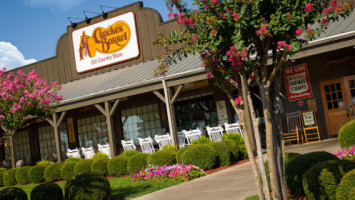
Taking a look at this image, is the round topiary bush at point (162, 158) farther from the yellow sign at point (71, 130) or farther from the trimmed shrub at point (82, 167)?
the yellow sign at point (71, 130)

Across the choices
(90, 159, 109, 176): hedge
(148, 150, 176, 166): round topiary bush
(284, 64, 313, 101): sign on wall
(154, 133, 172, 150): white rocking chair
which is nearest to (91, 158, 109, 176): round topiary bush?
(90, 159, 109, 176): hedge

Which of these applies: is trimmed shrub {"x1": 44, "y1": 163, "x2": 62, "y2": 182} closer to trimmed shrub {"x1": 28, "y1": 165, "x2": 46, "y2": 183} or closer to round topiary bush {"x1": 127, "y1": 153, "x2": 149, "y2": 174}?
trimmed shrub {"x1": 28, "y1": 165, "x2": 46, "y2": 183}

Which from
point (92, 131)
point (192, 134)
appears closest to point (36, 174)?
point (92, 131)

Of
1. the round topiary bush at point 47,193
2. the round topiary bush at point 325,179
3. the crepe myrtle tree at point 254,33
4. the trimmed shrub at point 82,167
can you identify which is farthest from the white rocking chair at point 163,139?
the round topiary bush at point 325,179

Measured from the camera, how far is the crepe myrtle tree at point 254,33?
404 centimetres

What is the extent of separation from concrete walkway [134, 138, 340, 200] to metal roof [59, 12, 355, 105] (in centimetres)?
410

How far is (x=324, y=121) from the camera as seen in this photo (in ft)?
42.2

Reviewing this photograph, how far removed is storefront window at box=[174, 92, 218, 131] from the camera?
15.0 m

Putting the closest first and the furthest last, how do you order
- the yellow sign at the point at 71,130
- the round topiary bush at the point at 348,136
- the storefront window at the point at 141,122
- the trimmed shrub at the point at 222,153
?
the round topiary bush at the point at 348,136 → the trimmed shrub at the point at 222,153 → the storefront window at the point at 141,122 → the yellow sign at the point at 71,130

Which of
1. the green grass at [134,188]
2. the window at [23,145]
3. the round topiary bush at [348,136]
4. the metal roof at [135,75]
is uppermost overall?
the metal roof at [135,75]

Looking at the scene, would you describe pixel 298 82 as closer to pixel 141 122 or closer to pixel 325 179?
pixel 141 122

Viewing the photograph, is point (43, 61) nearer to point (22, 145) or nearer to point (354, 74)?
point (22, 145)

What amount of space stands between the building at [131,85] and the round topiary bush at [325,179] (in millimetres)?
6301

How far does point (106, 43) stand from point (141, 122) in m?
4.22
